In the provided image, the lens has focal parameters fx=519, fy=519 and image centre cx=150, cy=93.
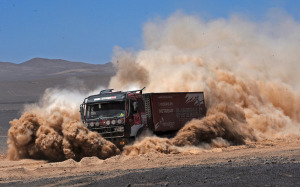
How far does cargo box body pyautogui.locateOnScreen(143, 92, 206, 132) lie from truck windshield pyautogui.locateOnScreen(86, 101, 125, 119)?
1914 mm

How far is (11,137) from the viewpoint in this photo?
2145cm

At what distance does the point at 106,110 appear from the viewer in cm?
2089

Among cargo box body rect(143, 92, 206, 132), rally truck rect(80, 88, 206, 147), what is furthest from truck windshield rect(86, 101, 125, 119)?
cargo box body rect(143, 92, 206, 132)

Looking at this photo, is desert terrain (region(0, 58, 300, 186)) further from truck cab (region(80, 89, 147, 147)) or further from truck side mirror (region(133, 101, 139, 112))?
truck side mirror (region(133, 101, 139, 112))

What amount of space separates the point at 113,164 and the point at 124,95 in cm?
385

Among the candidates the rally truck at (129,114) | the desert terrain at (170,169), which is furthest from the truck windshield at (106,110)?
the desert terrain at (170,169)

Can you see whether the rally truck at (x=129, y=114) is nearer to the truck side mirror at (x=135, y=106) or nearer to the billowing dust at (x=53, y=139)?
the truck side mirror at (x=135, y=106)

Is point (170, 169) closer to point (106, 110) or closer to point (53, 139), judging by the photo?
point (53, 139)

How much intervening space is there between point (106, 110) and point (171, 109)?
3.63 metres

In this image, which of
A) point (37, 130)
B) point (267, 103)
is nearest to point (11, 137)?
point (37, 130)

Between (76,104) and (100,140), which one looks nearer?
(100,140)

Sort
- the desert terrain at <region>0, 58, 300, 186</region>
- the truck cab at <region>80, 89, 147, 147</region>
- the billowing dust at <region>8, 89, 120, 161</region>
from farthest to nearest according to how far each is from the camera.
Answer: the truck cab at <region>80, 89, 147, 147</region> < the billowing dust at <region>8, 89, 120, 161</region> < the desert terrain at <region>0, 58, 300, 186</region>

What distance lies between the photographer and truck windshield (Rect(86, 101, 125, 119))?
20.7m

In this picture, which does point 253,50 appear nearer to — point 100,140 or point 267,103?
point 267,103
